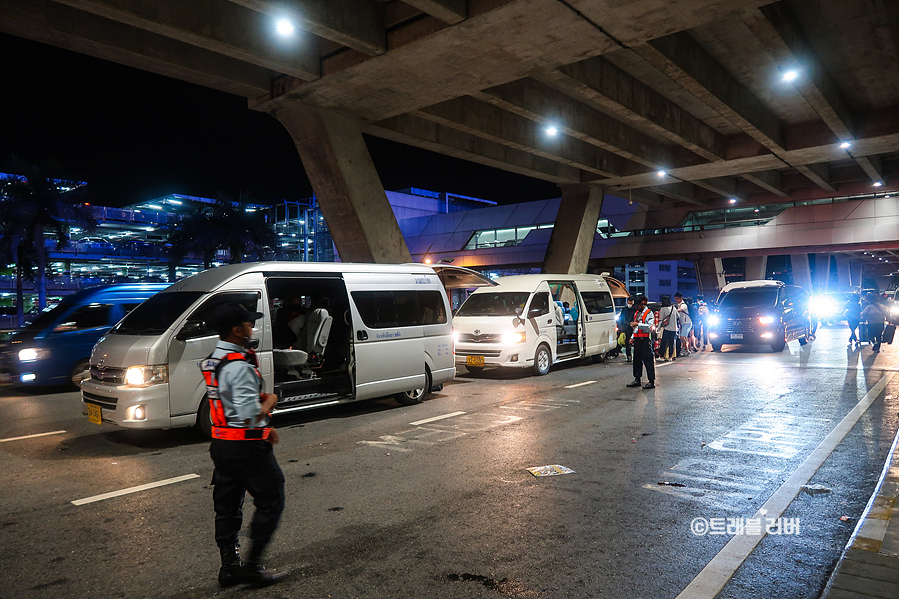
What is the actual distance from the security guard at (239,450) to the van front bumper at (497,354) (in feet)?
30.7

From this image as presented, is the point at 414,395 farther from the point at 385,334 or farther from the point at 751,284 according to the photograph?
the point at 751,284

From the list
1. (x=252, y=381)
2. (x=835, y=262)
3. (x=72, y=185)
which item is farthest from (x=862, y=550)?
(x=835, y=262)

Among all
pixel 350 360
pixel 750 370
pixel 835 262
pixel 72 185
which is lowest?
pixel 750 370

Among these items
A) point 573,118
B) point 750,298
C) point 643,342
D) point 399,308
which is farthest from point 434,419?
point 750,298

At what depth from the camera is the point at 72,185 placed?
3559 cm

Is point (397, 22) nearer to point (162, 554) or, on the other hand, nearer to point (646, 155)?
point (162, 554)

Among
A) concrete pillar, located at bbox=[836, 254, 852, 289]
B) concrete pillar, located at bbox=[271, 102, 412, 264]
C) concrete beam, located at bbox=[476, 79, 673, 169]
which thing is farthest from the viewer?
concrete pillar, located at bbox=[836, 254, 852, 289]

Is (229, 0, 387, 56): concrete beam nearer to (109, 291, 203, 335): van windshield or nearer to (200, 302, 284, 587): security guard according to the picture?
(109, 291, 203, 335): van windshield

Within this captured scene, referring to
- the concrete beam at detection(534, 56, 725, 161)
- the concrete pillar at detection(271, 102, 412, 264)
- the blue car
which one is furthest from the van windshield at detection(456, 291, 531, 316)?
the blue car

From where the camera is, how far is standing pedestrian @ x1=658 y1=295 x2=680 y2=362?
15.8 metres

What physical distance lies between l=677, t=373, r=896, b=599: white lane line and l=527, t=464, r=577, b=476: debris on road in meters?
1.72

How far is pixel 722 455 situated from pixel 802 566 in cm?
276

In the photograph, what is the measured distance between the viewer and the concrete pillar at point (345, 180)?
15477mm

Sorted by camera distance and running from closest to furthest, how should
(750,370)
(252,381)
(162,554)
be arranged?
(252,381) < (162,554) < (750,370)
